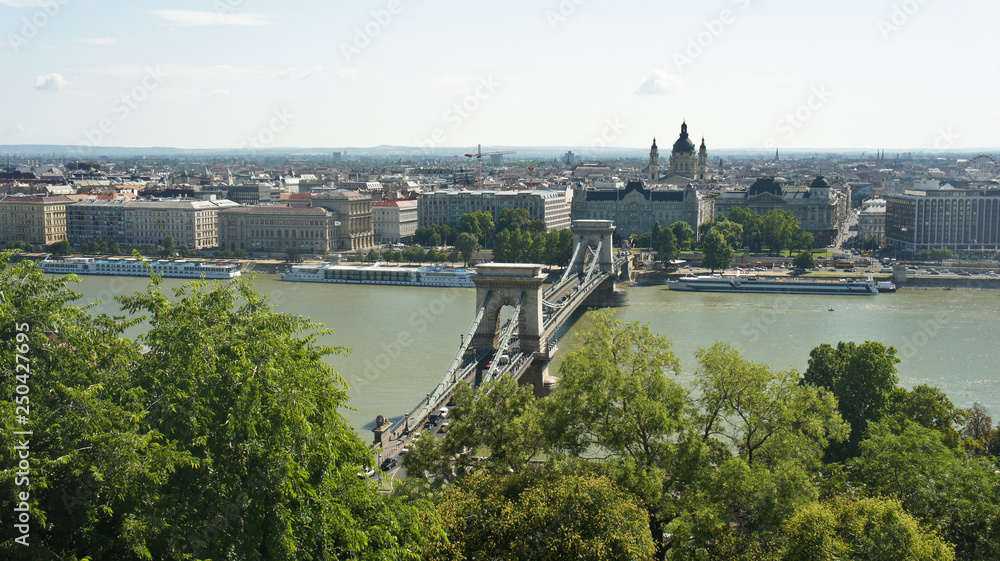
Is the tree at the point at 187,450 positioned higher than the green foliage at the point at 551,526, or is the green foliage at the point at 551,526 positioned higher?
the tree at the point at 187,450

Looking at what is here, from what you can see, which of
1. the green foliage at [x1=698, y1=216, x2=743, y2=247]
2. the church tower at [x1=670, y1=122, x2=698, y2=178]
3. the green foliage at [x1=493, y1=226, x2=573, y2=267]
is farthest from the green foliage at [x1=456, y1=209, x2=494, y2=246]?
the church tower at [x1=670, y1=122, x2=698, y2=178]

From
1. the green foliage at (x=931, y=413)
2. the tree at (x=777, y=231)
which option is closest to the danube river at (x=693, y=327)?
the green foliage at (x=931, y=413)

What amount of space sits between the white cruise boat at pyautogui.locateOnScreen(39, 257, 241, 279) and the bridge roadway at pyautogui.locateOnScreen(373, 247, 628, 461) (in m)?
15.2

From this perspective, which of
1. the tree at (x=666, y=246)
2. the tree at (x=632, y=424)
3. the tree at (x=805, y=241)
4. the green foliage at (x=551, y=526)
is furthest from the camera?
the tree at (x=805, y=241)

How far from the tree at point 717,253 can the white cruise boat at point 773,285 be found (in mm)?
2167

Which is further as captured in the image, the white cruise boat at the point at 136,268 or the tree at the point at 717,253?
the tree at the point at 717,253

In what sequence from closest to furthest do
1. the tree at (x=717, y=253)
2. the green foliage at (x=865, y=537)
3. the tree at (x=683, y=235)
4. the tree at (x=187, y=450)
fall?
the tree at (x=187, y=450)
the green foliage at (x=865, y=537)
the tree at (x=717, y=253)
the tree at (x=683, y=235)

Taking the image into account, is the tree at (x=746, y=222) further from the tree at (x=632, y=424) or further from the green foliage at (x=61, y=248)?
the tree at (x=632, y=424)

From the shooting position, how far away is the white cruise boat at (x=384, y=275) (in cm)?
3416

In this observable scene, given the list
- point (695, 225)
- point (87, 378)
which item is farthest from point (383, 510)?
point (695, 225)

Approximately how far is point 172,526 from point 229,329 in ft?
6.13

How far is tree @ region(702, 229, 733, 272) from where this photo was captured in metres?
36.8

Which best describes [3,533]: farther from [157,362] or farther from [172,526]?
[157,362]

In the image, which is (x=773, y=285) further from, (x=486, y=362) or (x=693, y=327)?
(x=486, y=362)
